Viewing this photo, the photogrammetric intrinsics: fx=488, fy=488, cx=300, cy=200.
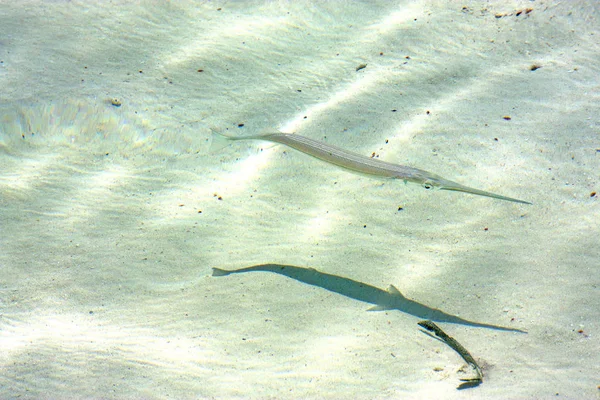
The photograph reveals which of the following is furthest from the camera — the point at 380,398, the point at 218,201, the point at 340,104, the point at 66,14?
the point at 66,14

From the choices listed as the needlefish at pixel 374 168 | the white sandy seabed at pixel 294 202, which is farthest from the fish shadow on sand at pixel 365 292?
the needlefish at pixel 374 168

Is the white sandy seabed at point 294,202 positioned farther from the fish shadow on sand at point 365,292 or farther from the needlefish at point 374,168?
the needlefish at point 374,168

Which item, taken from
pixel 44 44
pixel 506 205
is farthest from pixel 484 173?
pixel 44 44

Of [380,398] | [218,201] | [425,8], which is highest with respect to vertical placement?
[425,8]

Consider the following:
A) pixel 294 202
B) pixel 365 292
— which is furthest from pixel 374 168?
pixel 294 202

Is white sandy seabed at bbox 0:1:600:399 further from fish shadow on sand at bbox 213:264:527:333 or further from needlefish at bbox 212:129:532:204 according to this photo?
needlefish at bbox 212:129:532:204

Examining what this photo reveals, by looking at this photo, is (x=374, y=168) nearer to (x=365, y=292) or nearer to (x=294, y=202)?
(x=365, y=292)

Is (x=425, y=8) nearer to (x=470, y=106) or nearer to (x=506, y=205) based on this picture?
(x=470, y=106)

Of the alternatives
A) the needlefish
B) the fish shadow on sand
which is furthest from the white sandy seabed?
the needlefish
